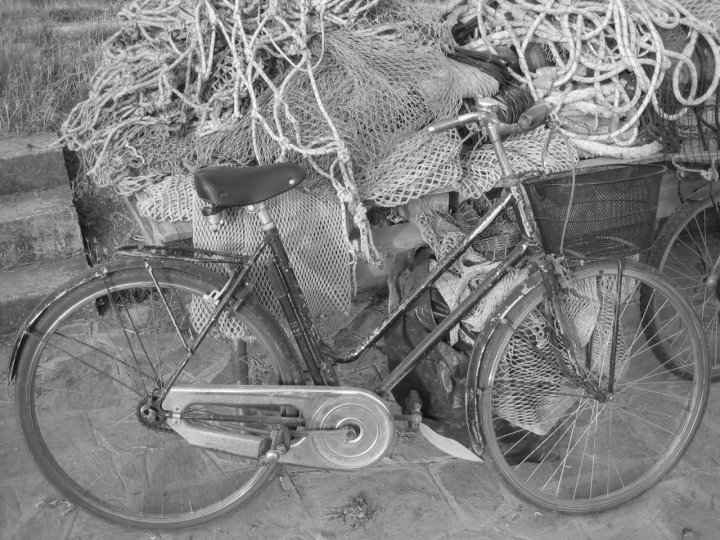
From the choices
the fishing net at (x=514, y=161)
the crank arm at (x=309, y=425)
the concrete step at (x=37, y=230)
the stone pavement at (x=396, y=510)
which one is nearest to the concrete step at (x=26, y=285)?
the concrete step at (x=37, y=230)

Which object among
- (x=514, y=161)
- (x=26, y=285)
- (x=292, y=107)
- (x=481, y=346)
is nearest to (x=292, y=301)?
(x=481, y=346)

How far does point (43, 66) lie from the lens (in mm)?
4590

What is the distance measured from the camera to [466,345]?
3330 millimetres

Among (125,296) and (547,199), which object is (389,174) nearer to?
(547,199)

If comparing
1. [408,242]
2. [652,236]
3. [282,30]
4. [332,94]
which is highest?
[282,30]

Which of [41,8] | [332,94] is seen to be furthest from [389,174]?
[41,8]

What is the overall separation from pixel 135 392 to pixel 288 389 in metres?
0.79

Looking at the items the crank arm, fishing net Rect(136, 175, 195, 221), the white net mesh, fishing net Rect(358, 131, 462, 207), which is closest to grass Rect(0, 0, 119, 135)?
fishing net Rect(136, 175, 195, 221)

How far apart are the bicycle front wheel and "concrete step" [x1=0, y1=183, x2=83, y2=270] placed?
8.03 feet

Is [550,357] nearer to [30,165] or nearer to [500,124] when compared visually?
[500,124]

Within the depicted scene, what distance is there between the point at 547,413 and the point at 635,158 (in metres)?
1.39

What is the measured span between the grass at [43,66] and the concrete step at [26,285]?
3.01ft

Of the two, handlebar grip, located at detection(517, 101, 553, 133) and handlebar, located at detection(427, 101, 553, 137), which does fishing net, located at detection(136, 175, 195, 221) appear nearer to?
handlebar, located at detection(427, 101, 553, 137)

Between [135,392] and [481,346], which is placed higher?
[481,346]
